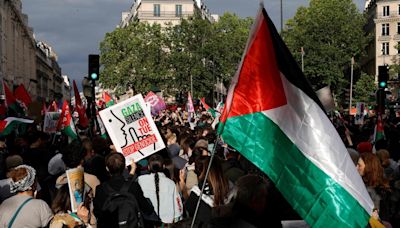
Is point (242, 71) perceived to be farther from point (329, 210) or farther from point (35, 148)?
point (35, 148)

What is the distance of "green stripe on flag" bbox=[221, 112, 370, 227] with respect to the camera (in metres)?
4.22

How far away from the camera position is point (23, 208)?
5.78 m

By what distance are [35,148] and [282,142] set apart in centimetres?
656

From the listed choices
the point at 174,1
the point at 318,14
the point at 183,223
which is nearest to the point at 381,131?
the point at 183,223

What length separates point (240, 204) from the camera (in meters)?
4.34

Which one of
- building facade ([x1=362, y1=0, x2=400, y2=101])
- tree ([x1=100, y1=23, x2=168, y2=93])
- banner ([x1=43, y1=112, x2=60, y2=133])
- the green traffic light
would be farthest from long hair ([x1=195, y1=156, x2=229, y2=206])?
building facade ([x1=362, y1=0, x2=400, y2=101])

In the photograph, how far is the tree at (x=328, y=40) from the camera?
3024 inches

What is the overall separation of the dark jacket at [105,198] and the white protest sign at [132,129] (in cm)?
206

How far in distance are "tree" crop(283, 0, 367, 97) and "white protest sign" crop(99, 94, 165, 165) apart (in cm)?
6770

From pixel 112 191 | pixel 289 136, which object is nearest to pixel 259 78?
pixel 289 136

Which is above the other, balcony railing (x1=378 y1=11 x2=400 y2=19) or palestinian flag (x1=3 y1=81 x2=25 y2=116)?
balcony railing (x1=378 y1=11 x2=400 y2=19)

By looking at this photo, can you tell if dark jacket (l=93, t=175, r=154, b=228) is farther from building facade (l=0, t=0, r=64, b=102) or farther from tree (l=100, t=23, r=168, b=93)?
tree (l=100, t=23, r=168, b=93)

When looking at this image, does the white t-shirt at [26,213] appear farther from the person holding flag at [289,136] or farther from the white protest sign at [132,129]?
the white protest sign at [132,129]

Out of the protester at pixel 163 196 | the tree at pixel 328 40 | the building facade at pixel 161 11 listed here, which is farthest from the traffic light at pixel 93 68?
the building facade at pixel 161 11
